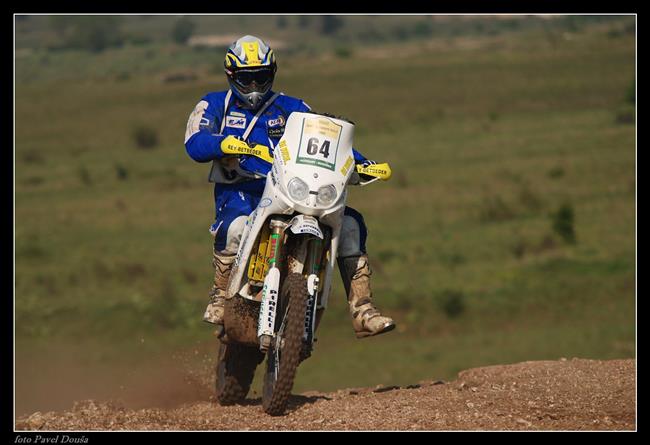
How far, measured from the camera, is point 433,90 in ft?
184

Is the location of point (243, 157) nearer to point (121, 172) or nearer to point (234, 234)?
point (234, 234)

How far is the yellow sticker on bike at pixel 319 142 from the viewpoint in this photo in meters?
9.01

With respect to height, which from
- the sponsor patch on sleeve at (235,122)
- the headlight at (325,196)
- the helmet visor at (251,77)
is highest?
the helmet visor at (251,77)

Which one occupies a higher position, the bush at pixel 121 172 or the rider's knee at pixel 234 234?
the bush at pixel 121 172

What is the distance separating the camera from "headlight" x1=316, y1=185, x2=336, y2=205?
29.1ft

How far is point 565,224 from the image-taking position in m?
24.0

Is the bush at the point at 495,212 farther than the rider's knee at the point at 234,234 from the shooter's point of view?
Yes

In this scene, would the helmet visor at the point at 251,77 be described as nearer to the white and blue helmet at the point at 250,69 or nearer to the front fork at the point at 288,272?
the white and blue helmet at the point at 250,69

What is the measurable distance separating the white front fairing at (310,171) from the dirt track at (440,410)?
103cm

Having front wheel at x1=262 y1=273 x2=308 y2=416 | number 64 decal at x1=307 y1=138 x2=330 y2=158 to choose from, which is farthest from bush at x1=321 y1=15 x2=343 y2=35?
front wheel at x1=262 y1=273 x2=308 y2=416

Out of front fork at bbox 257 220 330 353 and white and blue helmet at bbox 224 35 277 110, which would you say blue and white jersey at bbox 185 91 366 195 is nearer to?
white and blue helmet at bbox 224 35 277 110

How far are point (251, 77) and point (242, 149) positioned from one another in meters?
0.84

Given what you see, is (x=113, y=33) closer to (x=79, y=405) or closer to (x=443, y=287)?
(x=443, y=287)

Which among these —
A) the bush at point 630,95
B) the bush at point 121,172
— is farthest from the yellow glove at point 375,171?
the bush at point 630,95
